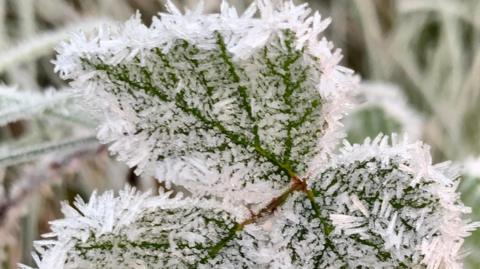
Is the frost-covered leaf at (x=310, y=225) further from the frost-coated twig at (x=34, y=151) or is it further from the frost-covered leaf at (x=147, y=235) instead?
the frost-coated twig at (x=34, y=151)

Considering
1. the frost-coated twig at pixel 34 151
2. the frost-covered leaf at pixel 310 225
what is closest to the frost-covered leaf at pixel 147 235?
the frost-covered leaf at pixel 310 225

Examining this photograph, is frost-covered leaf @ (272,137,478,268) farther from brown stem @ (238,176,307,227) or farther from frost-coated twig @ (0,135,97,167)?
frost-coated twig @ (0,135,97,167)

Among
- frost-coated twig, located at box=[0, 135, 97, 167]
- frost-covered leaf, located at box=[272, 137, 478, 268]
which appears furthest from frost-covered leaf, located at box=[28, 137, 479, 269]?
frost-coated twig, located at box=[0, 135, 97, 167]

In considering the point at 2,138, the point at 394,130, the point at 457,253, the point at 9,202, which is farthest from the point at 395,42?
the point at 457,253

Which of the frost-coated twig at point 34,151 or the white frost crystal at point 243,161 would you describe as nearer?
the white frost crystal at point 243,161

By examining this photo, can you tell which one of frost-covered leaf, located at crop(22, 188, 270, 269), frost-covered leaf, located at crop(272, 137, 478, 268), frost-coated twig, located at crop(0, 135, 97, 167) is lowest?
frost-covered leaf, located at crop(22, 188, 270, 269)

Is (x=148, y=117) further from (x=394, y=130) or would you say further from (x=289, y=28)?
(x=394, y=130)

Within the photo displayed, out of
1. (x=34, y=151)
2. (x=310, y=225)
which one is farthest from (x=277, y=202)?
(x=34, y=151)
